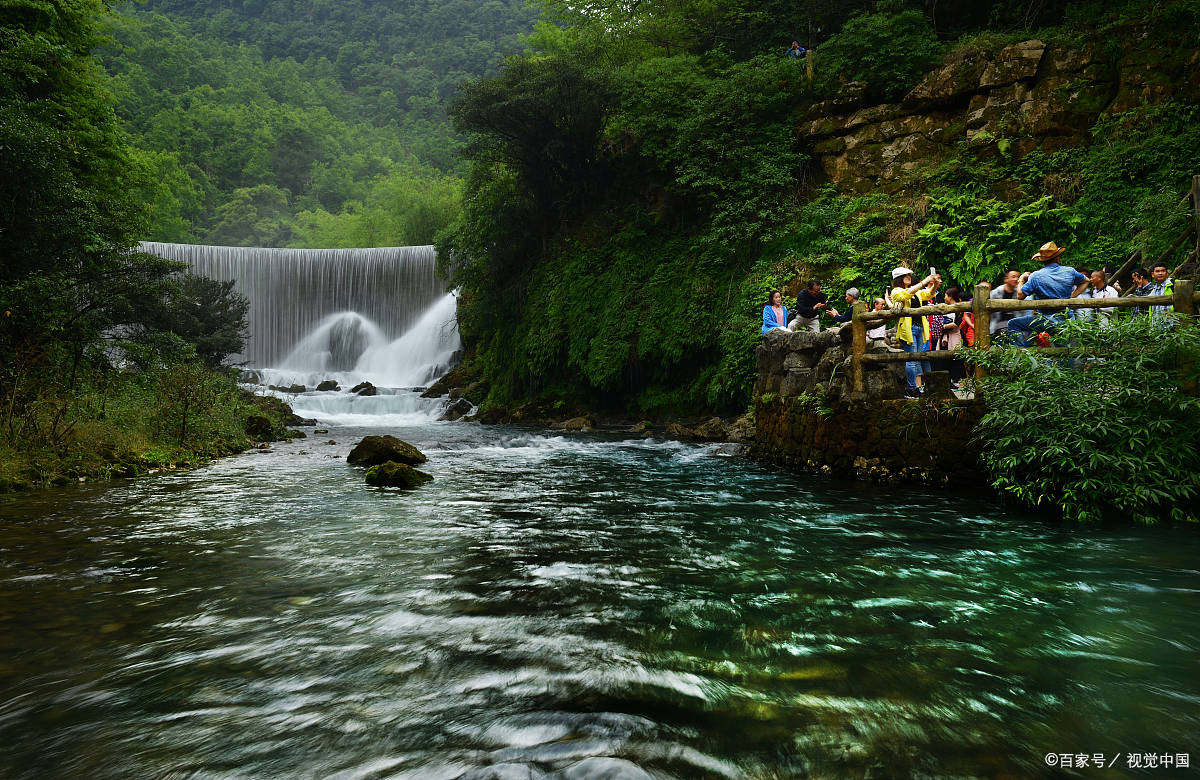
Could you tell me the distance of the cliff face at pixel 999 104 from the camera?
43.7ft

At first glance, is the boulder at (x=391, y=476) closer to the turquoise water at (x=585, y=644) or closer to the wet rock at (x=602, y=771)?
the turquoise water at (x=585, y=644)

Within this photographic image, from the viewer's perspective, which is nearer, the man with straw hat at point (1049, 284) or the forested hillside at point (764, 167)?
the man with straw hat at point (1049, 284)

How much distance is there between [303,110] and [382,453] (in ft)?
246

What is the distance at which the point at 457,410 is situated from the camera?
22.3 metres

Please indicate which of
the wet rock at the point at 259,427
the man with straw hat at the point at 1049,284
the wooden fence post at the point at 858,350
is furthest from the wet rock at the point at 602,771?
the wet rock at the point at 259,427

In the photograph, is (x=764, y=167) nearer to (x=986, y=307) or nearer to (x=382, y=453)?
(x=986, y=307)

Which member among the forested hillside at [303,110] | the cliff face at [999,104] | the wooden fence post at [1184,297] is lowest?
the wooden fence post at [1184,297]

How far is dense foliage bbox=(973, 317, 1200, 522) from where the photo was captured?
6.02 m

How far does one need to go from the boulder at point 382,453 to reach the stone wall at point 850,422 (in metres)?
6.10

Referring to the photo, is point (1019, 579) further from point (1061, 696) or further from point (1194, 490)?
point (1194, 490)

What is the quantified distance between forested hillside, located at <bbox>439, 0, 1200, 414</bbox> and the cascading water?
851 cm

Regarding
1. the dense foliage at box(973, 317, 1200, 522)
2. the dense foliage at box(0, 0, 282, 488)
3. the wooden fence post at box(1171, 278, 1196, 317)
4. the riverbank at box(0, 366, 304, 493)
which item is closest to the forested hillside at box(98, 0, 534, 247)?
the dense foliage at box(0, 0, 282, 488)

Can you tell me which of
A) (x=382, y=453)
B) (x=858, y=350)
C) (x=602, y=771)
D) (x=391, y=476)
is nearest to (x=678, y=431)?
(x=858, y=350)

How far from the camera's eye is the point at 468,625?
3820mm
